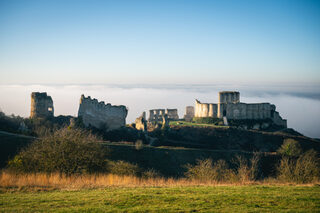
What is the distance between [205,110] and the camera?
72.8m

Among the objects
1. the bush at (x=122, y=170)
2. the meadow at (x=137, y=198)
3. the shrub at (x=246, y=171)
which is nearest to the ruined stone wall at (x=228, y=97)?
the shrub at (x=246, y=171)

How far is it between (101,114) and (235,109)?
34.7m

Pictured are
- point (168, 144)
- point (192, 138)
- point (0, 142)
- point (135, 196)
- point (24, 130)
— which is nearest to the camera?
point (135, 196)

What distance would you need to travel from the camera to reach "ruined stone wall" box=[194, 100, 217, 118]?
71.4 metres

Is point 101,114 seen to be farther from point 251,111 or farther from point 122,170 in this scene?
point 251,111

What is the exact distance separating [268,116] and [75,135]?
6512 cm

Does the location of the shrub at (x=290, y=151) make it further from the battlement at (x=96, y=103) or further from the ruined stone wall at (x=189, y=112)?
the ruined stone wall at (x=189, y=112)

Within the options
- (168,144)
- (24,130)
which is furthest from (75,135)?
(168,144)

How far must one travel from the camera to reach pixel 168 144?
165 ft

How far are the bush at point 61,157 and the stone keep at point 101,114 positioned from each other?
3262cm

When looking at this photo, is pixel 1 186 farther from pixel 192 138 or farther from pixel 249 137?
pixel 249 137

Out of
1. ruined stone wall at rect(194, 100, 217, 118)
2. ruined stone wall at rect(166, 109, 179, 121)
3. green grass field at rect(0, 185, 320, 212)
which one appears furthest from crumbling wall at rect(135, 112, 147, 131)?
green grass field at rect(0, 185, 320, 212)

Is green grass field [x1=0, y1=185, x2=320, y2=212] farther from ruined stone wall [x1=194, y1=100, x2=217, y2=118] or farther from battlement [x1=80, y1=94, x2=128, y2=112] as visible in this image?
ruined stone wall [x1=194, y1=100, x2=217, y2=118]

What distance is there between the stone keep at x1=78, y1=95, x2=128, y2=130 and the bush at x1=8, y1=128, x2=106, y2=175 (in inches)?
1284
